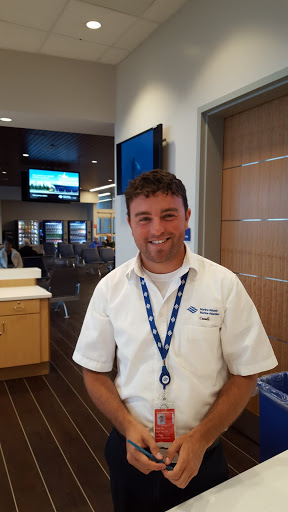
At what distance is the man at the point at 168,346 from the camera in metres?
1.15

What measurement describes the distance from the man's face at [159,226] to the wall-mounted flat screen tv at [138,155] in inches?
94.8

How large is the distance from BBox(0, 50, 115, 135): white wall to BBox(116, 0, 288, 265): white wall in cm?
23

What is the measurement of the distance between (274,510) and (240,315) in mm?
509

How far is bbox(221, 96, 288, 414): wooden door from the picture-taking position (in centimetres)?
258

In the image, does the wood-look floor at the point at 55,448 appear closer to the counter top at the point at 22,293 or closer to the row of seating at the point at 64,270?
the counter top at the point at 22,293

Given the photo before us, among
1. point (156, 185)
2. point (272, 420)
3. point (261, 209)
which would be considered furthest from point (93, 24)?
point (272, 420)

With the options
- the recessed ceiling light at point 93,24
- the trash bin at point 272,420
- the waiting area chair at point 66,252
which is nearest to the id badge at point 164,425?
the trash bin at point 272,420

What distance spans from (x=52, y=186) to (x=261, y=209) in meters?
5.79

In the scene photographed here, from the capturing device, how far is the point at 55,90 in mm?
4246

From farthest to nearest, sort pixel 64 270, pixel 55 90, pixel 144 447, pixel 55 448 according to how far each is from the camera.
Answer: pixel 64 270 < pixel 55 90 < pixel 55 448 < pixel 144 447

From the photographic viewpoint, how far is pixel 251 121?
282cm

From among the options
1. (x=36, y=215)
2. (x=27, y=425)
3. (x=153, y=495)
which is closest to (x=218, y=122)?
(x=153, y=495)

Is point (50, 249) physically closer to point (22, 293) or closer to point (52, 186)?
point (52, 186)

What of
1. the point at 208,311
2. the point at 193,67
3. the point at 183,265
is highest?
the point at 193,67
